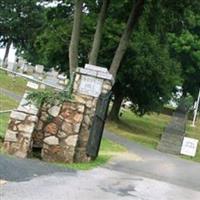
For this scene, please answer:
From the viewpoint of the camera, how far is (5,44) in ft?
231

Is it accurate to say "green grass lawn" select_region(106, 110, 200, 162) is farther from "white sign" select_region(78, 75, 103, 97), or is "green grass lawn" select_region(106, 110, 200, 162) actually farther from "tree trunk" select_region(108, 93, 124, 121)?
"white sign" select_region(78, 75, 103, 97)

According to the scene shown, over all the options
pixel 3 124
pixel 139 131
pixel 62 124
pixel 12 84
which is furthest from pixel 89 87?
pixel 12 84

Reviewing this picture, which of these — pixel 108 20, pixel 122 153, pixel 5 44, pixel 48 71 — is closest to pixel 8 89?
pixel 108 20

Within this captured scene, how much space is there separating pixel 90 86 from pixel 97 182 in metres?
4.42

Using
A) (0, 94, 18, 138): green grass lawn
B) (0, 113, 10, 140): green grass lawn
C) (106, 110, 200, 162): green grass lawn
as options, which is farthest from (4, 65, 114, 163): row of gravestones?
(106, 110, 200, 162): green grass lawn

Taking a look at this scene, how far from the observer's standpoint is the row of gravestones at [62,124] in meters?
14.9

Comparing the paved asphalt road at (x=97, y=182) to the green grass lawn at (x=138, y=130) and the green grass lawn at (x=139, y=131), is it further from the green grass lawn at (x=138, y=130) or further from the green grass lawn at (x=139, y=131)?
the green grass lawn at (x=138, y=130)

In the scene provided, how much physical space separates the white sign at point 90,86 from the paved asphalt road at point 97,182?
1920 mm

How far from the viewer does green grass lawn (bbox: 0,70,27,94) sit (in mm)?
38031

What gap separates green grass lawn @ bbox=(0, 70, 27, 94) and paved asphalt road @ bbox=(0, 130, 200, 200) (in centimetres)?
1985

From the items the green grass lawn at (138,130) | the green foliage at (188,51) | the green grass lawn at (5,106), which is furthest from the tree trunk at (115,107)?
the green foliage at (188,51)

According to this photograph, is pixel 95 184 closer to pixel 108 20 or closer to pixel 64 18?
pixel 108 20

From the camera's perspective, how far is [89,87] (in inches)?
666

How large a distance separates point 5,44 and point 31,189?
60.9 m
